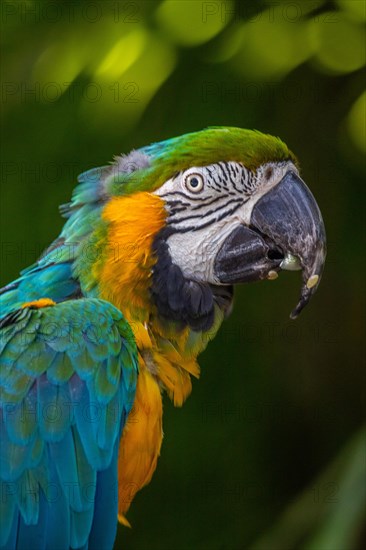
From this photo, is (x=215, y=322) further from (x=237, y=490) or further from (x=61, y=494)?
(x=237, y=490)

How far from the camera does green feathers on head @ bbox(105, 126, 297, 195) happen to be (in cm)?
212

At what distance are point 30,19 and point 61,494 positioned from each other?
1.88 meters

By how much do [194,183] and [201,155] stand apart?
8 cm

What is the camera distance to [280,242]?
2062 mm

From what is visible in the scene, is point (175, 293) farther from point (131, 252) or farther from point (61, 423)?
point (61, 423)

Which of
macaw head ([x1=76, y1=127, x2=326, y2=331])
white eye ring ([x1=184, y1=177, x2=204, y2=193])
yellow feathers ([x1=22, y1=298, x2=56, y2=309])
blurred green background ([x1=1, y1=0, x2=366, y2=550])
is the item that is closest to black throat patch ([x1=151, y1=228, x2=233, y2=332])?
macaw head ([x1=76, y1=127, x2=326, y2=331])

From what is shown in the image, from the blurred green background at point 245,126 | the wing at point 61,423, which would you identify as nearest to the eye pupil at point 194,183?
the wing at point 61,423

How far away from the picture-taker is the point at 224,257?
2.12 m

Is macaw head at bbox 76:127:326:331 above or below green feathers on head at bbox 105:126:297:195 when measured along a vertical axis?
below

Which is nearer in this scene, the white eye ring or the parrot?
the parrot

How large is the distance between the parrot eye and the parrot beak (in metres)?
0.15

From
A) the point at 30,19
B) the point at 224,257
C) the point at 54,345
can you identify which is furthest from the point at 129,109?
the point at 54,345

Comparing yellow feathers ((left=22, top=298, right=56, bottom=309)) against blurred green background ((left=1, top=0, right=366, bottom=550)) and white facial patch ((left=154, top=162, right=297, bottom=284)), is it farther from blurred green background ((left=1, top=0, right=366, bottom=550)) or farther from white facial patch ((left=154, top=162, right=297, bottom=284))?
blurred green background ((left=1, top=0, right=366, bottom=550))

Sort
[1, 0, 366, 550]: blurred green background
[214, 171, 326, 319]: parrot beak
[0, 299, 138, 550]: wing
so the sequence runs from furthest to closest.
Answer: [1, 0, 366, 550]: blurred green background
[214, 171, 326, 319]: parrot beak
[0, 299, 138, 550]: wing
